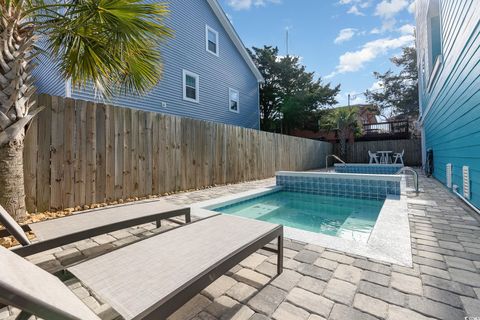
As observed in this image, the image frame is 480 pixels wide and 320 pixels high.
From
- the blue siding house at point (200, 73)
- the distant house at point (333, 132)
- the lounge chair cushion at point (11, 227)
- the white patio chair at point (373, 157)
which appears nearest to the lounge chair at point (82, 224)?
the lounge chair cushion at point (11, 227)

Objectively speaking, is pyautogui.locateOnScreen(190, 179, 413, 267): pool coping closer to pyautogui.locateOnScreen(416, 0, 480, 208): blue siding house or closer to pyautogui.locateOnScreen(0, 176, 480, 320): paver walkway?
pyautogui.locateOnScreen(0, 176, 480, 320): paver walkway

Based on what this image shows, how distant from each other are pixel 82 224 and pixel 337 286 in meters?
2.26

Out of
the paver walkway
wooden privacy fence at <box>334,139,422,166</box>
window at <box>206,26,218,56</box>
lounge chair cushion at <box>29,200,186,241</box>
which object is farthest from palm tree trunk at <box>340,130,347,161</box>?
lounge chair cushion at <box>29,200,186,241</box>

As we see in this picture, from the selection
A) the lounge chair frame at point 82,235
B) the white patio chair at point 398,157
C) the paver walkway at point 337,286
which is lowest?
the paver walkway at point 337,286

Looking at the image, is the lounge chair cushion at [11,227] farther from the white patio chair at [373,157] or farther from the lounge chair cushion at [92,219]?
the white patio chair at [373,157]

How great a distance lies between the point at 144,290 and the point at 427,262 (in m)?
2.30

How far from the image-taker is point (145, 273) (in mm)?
1248

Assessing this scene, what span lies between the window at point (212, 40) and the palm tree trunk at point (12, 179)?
10.1 metres

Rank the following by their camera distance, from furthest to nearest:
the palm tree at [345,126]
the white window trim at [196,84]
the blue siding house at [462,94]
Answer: the palm tree at [345,126] < the white window trim at [196,84] < the blue siding house at [462,94]

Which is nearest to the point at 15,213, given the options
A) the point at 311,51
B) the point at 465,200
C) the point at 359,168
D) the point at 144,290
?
the point at 144,290

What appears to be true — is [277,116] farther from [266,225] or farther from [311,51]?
[266,225]

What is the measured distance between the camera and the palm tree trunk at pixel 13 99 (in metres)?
2.60

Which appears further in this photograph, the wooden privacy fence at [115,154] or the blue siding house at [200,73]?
the blue siding house at [200,73]

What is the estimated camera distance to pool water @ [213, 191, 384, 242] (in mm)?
3932
